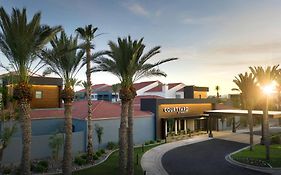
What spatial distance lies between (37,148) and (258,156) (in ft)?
75.3

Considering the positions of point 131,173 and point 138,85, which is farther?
point 138,85

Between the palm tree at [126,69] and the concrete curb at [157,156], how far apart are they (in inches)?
130

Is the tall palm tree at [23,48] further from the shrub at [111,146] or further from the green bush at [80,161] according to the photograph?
the shrub at [111,146]

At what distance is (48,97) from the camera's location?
39031 mm

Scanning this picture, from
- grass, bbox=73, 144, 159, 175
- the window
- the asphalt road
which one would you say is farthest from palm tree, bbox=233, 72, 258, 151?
the window

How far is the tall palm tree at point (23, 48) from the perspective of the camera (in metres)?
15.8

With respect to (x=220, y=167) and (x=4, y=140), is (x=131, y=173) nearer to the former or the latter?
(x=220, y=167)

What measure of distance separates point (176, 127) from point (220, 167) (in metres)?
19.3

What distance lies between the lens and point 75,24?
81.2ft

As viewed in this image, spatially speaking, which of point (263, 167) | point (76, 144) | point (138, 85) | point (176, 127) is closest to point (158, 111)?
point (176, 127)

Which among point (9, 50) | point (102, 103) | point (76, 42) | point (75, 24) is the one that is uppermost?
point (75, 24)

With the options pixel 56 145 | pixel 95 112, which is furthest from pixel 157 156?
pixel 95 112

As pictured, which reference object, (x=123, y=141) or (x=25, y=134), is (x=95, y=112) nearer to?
(x=123, y=141)

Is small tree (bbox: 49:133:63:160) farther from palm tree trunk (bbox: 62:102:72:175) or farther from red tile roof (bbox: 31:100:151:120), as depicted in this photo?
red tile roof (bbox: 31:100:151:120)
